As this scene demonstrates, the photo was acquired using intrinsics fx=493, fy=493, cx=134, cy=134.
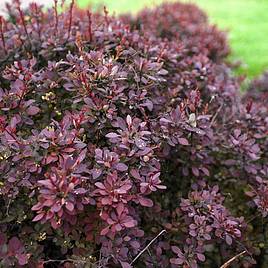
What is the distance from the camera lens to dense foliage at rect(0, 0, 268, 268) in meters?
1.98

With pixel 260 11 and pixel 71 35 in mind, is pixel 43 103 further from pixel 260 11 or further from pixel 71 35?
pixel 260 11

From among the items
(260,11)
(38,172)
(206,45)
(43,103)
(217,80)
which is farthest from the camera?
(260,11)

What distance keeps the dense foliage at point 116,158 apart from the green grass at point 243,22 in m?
3.14

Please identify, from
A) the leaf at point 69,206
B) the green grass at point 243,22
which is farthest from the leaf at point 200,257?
the green grass at point 243,22

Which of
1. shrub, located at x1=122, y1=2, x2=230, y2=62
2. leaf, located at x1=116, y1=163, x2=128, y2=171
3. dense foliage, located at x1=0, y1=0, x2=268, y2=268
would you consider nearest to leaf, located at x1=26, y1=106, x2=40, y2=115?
dense foliage, located at x1=0, y1=0, x2=268, y2=268

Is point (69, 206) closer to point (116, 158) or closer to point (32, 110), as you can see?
point (116, 158)

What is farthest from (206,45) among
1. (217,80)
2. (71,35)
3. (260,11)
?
(260,11)

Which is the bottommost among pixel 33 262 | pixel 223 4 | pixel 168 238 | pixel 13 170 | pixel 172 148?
pixel 223 4

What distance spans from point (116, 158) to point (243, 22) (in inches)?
320

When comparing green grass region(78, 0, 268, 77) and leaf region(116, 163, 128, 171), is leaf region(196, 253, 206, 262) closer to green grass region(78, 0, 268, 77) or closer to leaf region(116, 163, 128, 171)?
leaf region(116, 163, 128, 171)

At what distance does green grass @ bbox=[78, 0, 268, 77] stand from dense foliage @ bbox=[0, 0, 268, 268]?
3.14m

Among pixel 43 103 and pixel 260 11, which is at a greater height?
pixel 43 103

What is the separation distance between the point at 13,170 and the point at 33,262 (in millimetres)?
407

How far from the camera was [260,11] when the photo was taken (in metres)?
10.5
